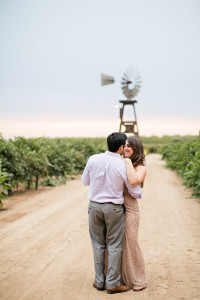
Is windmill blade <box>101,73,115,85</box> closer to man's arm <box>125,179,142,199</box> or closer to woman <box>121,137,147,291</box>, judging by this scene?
woman <box>121,137,147,291</box>

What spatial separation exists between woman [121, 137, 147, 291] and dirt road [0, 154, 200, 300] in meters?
0.18

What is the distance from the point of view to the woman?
4652mm

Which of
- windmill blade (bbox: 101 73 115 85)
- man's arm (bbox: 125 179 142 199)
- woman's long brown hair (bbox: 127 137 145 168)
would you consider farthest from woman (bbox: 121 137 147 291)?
windmill blade (bbox: 101 73 115 85)

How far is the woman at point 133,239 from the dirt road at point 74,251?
0.18 metres

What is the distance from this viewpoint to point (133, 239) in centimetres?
466

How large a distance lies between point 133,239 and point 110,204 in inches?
24.4

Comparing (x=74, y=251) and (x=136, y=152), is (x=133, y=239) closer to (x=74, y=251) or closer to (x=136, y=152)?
(x=136, y=152)

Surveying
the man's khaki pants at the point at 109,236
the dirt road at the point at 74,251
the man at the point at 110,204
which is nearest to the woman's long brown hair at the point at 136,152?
the man at the point at 110,204

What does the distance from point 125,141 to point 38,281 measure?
2406 millimetres

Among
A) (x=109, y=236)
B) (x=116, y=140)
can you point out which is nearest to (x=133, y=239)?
(x=109, y=236)

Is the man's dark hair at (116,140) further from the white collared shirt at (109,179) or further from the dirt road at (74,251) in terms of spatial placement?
the dirt road at (74,251)

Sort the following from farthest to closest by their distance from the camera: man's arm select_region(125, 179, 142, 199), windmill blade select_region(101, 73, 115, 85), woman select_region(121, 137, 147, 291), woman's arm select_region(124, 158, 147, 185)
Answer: windmill blade select_region(101, 73, 115, 85) < woman select_region(121, 137, 147, 291) < man's arm select_region(125, 179, 142, 199) < woman's arm select_region(124, 158, 147, 185)

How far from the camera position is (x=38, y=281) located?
5.01 m

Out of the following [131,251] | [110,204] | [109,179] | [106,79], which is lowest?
[131,251]
